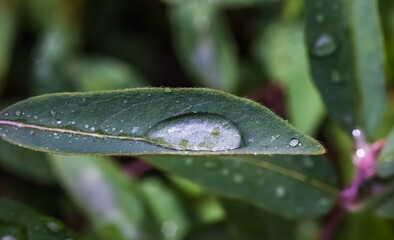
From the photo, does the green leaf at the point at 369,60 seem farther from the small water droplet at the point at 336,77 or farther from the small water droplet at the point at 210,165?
the small water droplet at the point at 210,165

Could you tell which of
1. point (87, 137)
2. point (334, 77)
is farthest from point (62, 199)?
point (87, 137)

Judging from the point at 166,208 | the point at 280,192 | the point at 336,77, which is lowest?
the point at 166,208

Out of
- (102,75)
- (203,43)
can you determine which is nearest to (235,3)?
(203,43)

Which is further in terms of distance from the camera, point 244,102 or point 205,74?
point 205,74

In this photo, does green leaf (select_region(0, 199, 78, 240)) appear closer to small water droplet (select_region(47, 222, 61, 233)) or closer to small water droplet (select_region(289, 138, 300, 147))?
small water droplet (select_region(47, 222, 61, 233))

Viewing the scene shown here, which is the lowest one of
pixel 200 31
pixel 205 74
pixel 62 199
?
pixel 62 199

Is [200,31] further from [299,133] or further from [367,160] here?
[299,133]

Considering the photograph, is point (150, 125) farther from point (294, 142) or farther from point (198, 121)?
point (294, 142)

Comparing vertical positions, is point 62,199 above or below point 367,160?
below
